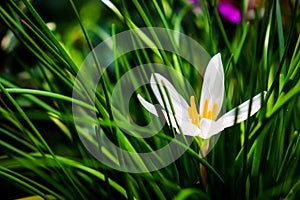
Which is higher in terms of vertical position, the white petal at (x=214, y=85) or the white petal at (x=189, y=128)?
the white petal at (x=214, y=85)

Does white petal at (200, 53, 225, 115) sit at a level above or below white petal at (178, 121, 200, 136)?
above

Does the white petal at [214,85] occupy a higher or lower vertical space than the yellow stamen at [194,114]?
higher

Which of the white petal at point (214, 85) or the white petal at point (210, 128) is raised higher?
the white petal at point (214, 85)

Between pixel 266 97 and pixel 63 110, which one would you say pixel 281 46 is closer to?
pixel 266 97

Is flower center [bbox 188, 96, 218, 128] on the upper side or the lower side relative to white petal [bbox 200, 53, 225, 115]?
lower

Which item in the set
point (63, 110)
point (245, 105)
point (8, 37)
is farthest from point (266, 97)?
point (8, 37)
